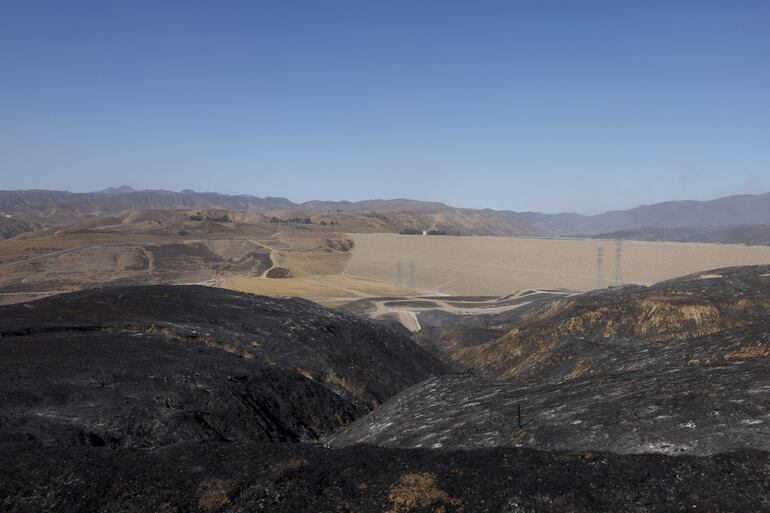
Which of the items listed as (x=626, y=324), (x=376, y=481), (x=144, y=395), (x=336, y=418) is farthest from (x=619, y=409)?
(x=626, y=324)

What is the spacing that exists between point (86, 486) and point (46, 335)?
35.8 ft

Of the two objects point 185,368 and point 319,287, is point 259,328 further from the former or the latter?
point 319,287

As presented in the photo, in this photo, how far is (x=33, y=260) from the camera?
272 ft

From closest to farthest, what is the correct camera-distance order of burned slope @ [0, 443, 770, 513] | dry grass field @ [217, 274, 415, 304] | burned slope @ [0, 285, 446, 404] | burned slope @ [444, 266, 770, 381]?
1. burned slope @ [0, 443, 770, 513]
2. burned slope @ [0, 285, 446, 404]
3. burned slope @ [444, 266, 770, 381]
4. dry grass field @ [217, 274, 415, 304]

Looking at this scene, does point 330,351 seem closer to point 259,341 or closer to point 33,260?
point 259,341

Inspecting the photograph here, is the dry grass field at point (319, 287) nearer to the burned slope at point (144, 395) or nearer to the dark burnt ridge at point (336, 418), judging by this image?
the dark burnt ridge at point (336, 418)

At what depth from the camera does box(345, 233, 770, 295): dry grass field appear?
274 feet

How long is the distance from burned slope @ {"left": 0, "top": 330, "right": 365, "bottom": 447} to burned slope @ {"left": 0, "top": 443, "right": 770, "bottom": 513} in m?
2.57

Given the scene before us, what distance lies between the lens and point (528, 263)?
3826 inches

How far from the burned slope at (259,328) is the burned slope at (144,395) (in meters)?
1.02

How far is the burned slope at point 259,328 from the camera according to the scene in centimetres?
1791

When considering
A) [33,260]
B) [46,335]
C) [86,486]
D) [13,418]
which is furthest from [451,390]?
[33,260]

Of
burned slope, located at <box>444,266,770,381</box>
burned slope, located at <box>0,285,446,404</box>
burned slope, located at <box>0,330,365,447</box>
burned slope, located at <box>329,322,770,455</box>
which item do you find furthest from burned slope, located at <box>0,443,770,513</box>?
burned slope, located at <box>444,266,770,381</box>

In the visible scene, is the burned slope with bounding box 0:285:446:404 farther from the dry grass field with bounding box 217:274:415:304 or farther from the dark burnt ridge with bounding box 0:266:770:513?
the dry grass field with bounding box 217:274:415:304
